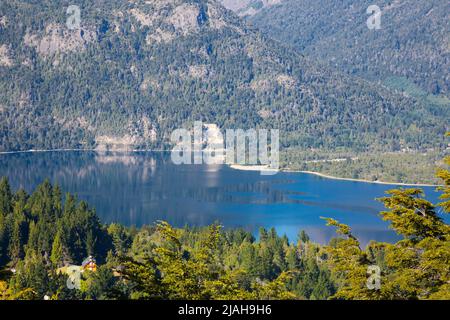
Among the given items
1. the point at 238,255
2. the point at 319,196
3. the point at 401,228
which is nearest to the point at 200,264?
the point at 401,228

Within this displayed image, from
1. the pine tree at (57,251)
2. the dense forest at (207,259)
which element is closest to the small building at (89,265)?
the dense forest at (207,259)

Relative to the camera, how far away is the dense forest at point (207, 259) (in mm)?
23922

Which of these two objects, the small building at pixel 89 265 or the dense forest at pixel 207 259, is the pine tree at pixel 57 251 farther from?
the small building at pixel 89 265

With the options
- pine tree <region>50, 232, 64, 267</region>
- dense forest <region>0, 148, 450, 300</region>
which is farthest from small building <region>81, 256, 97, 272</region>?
pine tree <region>50, 232, 64, 267</region>

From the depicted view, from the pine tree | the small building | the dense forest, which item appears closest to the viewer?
the dense forest

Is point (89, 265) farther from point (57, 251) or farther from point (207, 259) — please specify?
point (207, 259)

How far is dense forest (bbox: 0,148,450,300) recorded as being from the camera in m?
23.9

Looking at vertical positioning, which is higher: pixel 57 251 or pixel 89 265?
pixel 57 251

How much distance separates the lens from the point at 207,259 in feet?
85.5

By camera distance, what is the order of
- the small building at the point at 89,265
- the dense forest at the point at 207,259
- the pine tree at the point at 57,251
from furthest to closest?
the pine tree at the point at 57,251
the small building at the point at 89,265
the dense forest at the point at 207,259

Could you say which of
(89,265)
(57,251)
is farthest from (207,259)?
(57,251)

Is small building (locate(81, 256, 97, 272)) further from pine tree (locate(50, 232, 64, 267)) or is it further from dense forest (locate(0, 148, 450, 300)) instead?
pine tree (locate(50, 232, 64, 267))

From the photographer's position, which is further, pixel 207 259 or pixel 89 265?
pixel 89 265
